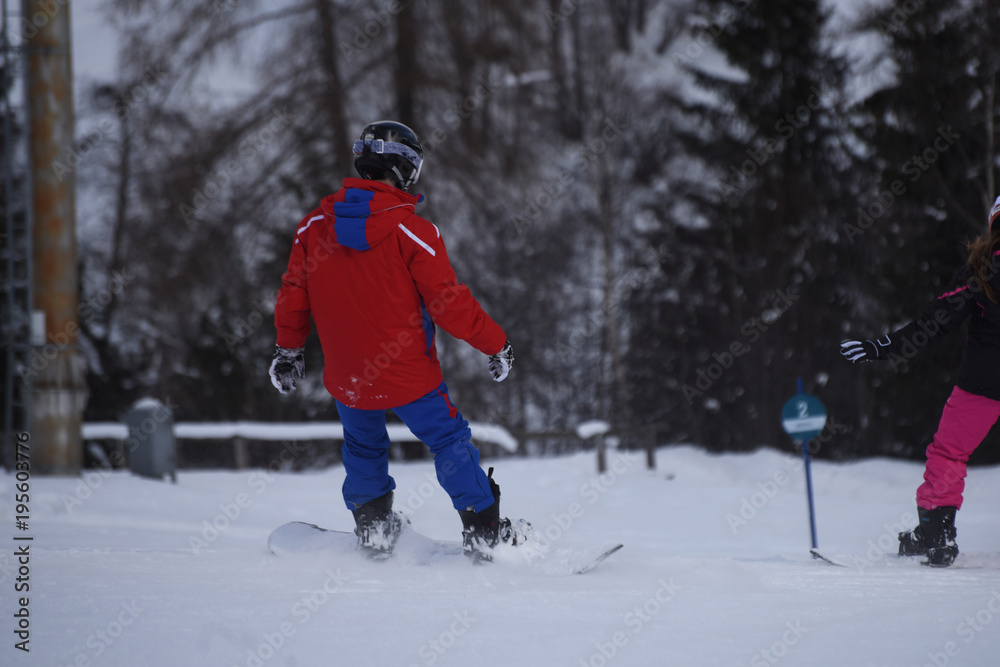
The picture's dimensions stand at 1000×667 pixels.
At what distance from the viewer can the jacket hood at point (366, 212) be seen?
282cm

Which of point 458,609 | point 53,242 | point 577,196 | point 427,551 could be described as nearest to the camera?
point 458,609

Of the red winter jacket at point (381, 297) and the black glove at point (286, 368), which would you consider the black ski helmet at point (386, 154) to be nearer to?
the red winter jacket at point (381, 297)

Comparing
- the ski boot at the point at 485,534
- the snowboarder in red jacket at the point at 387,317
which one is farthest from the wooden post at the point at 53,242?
the ski boot at the point at 485,534

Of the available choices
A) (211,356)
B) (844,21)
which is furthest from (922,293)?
(211,356)

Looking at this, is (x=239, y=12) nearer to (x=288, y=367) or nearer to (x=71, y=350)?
(x=71, y=350)

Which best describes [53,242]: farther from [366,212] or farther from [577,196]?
[577,196]

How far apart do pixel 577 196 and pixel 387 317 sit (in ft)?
53.1

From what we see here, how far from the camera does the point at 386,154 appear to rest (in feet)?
9.83

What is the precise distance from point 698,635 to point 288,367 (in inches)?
77.3

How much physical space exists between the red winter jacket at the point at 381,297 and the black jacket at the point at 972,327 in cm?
189

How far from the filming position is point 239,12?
10422 mm

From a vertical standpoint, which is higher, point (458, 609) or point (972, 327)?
point (972, 327)

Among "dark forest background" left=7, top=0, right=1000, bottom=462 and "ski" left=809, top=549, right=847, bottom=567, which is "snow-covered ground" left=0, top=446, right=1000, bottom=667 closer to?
"ski" left=809, top=549, right=847, bottom=567

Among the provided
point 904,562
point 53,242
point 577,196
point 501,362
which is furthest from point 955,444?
point 577,196
